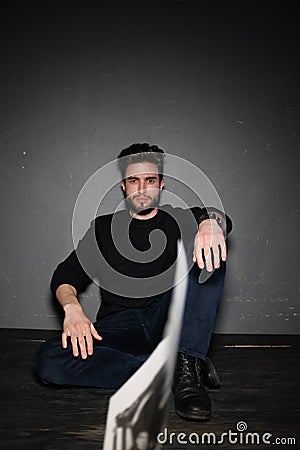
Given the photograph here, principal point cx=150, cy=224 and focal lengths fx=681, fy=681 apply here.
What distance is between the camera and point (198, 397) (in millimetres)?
2016

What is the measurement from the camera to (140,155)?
3000 mm

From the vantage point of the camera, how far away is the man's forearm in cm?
226

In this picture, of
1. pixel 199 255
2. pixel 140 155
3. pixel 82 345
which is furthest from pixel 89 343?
pixel 140 155

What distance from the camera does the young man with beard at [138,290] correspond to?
Result: 215cm

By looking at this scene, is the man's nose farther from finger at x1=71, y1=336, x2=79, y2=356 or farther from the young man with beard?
finger at x1=71, y1=336, x2=79, y2=356

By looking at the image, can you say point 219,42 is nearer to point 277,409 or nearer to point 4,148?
point 4,148

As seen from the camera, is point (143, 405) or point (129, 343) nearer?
point (143, 405)

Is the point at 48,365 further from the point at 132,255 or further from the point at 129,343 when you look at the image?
the point at 132,255

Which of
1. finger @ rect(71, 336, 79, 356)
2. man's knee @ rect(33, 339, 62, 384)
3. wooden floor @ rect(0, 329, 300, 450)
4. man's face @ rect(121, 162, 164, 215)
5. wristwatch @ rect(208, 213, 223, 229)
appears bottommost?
wooden floor @ rect(0, 329, 300, 450)

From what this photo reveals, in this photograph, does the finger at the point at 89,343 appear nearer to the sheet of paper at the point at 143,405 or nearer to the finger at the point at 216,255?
the finger at the point at 216,255

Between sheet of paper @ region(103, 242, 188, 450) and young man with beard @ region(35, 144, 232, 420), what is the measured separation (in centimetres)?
74

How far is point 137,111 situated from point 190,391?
157cm

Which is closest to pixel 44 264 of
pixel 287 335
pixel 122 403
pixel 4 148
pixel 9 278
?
pixel 9 278

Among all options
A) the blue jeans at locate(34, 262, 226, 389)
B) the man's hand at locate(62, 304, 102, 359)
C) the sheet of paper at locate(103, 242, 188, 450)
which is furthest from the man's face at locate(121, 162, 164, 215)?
the sheet of paper at locate(103, 242, 188, 450)
